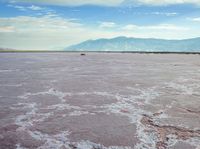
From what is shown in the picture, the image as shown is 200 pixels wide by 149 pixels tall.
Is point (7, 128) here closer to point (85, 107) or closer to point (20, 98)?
point (85, 107)

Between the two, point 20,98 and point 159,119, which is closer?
point 159,119

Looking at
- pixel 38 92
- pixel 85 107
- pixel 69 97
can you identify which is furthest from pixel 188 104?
pixel 38 92

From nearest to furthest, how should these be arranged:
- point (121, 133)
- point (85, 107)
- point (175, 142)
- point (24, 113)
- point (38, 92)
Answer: point (175, 142)
point (121, 133)
point (24, 113)
point (85, 107)
point (38, 92)

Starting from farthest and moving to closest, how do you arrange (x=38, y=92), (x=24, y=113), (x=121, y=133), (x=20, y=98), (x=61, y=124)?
(x=38, y=92) < (x=20, y=98) < (x=24, y=113) < (x=61, y=124) < (x=121, y=133)

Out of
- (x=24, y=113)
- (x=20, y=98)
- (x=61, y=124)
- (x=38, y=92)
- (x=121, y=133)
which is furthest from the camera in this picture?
(x=38, y=92)

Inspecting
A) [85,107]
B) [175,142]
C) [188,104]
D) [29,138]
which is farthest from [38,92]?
[175,142]

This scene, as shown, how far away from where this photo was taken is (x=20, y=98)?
59.7 ft

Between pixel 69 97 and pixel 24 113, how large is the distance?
5176mm

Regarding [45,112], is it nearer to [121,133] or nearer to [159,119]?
[121,133]

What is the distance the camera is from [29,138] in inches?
406

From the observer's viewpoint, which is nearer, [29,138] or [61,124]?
[29,138]

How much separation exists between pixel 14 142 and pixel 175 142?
6.61 metres

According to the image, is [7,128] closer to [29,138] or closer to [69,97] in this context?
[29,138]

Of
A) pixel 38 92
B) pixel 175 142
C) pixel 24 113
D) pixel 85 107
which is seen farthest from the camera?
pixel 38 92
